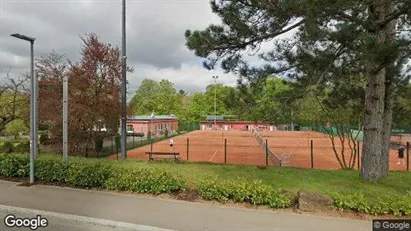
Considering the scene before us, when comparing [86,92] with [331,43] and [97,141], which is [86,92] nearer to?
[97,141]

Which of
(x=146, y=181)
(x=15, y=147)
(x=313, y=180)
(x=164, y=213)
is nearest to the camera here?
(x=164, y=213)

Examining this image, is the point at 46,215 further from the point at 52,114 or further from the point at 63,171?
the point at 52,114

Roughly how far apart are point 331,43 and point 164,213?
19.9ft

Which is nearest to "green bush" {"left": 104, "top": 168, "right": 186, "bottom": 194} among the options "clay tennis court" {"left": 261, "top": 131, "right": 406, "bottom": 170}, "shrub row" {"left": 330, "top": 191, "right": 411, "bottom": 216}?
"shrub row" {"left": 330, "top": 191, "right": 411, "bottom": 216}

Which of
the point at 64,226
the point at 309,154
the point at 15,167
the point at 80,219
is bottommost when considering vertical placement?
the point at 309,154

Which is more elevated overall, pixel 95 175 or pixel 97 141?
pixel 97 141

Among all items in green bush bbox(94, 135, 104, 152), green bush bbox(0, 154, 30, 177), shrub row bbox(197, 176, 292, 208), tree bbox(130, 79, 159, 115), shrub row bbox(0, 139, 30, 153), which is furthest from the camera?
tree bbox(130, 79, 159, 115)

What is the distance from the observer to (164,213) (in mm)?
6066

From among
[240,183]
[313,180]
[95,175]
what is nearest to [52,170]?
[95,175]

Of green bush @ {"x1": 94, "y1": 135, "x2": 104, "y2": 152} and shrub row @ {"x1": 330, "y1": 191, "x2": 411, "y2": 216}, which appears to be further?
green bush @ {"x1": 94, "y1": 135, "x2": 104, "y2": 152}

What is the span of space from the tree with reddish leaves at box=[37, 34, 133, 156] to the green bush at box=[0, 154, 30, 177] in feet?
14.5

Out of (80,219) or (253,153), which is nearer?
(80,219)

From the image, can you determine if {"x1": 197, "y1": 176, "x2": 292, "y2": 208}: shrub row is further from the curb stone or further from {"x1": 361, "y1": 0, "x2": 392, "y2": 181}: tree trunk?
{"x1": 361, "y1": 0, "x2": 392, "y2": 181}: tree trunk

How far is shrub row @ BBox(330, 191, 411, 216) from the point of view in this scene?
19.7ft
